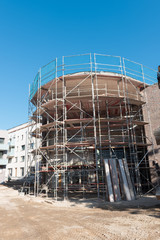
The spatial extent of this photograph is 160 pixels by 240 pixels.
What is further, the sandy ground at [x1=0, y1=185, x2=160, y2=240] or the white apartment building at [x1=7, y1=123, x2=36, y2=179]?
the white apartment building at [x1=7, y1=123, x2=36, y2=179]

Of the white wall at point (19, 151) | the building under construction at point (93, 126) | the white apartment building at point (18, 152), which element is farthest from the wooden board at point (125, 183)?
the white apartment building at point (18, 152)

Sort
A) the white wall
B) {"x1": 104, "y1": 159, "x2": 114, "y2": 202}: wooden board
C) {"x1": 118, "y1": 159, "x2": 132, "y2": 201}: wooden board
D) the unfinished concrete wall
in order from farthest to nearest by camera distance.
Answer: the white wall
the unfinished concrete wall
{"x1": 118, "y1": 159, "x2": 132, "y2": 201}: wooden board
{"x1": 104, "y1": 159, "x2": 114, "y2": 202}: wooden board

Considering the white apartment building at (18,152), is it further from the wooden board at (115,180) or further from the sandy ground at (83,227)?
the sandy ground at (83,227)

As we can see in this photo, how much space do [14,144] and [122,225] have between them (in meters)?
36.5

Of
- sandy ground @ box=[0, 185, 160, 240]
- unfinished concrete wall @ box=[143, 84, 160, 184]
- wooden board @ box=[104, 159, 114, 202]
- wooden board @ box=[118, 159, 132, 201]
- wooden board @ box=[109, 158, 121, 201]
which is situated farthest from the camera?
unfinished concrete wall @ box=[143, 84, 160, 184]

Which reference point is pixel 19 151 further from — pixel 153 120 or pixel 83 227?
pixel 83 227

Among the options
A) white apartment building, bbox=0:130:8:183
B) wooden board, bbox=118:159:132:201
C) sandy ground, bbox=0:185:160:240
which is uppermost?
white apartment building, bbox=0:130:8:183

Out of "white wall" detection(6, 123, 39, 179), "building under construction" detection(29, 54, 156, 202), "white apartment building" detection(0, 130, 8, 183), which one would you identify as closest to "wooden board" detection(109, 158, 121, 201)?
"building under construction" detection(29, 54, 156, 202)

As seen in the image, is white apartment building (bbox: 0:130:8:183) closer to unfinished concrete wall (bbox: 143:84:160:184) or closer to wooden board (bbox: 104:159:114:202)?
wooden board (bbox: 104:159:114:202)

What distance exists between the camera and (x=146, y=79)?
1770cm

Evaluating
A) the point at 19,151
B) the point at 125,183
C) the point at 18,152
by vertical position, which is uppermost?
the point at 19,151

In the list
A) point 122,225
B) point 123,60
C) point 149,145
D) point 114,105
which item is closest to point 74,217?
point 122,225

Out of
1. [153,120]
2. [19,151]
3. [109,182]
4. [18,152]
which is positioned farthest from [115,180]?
[18,152]

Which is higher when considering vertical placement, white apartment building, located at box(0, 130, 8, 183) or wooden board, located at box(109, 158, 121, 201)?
white apartment building, located at box(0, 130, 8, 183)
